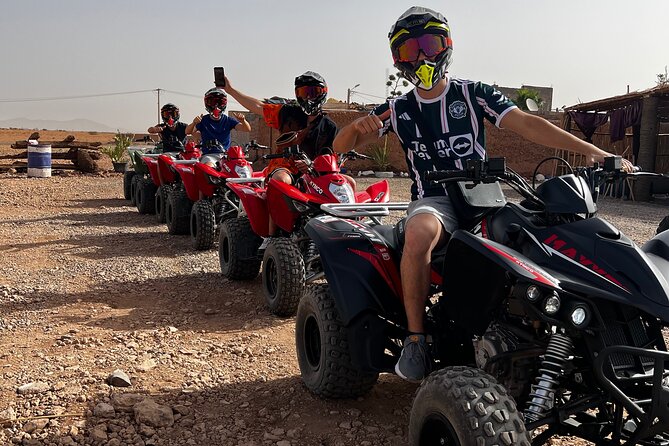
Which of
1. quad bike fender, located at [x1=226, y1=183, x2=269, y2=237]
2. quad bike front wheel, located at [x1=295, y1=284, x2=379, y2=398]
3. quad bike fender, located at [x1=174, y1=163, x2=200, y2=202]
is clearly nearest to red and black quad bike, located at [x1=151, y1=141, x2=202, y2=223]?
quad bike fender, located at [x1=174, y1=163, x2=200, y2=202]

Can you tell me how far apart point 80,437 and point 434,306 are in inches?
68.2

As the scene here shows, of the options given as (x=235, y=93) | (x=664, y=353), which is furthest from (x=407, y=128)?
(x=235, y=93)

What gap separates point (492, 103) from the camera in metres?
3.21

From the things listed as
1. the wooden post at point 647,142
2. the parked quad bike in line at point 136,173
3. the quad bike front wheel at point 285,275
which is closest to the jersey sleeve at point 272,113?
the quad bike front wheel at point 285,275

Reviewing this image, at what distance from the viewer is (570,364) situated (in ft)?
7.28

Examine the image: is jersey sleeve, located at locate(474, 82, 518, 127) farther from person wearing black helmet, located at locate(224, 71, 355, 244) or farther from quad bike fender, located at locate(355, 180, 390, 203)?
person wearing black helmet, located at locate(224, 71, 355, 244)

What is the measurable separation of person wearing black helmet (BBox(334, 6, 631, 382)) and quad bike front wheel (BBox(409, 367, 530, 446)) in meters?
0.42

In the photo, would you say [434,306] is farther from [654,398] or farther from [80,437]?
[80,437]

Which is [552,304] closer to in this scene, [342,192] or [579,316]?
[579,316]

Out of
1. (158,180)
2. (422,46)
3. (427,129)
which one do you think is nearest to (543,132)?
(427,129)

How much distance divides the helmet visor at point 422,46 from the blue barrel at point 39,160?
17.3m

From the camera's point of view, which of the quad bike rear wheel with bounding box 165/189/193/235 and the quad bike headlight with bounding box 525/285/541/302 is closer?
the quad bike headlight with bounding box 525/285/541/302

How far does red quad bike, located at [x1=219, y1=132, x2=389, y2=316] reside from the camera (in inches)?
198

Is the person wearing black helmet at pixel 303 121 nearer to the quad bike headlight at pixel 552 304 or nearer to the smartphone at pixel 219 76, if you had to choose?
the smartphone at pixel 219 76
